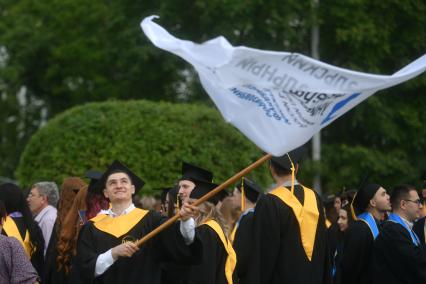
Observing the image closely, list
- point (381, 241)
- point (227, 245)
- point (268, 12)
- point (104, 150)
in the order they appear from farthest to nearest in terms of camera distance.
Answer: point (268, 12), point (104, 150), point (381, 241), point (227, 245)

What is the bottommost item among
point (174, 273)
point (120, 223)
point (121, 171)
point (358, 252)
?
point (358, 252)

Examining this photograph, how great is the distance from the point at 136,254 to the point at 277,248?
146cm

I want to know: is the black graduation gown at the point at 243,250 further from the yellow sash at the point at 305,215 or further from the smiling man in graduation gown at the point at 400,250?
the smiling man in graduation gown at the point at 400,250

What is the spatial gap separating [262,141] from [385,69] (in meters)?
19.1

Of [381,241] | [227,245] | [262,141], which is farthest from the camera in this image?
[381,241]

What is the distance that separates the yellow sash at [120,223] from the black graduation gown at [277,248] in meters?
1.21

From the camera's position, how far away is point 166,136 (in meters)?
19.0

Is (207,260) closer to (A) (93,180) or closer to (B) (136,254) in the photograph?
(B) (136,254)

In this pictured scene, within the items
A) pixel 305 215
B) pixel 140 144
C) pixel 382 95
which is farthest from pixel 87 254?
pixel 382 95

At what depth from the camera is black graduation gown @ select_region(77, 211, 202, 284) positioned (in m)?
8.45

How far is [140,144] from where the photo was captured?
18891 mm

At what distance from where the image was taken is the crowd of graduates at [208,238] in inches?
334

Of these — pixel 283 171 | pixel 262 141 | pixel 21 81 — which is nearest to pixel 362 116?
pixel 21 81

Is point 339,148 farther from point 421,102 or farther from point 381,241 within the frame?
point 381,241
